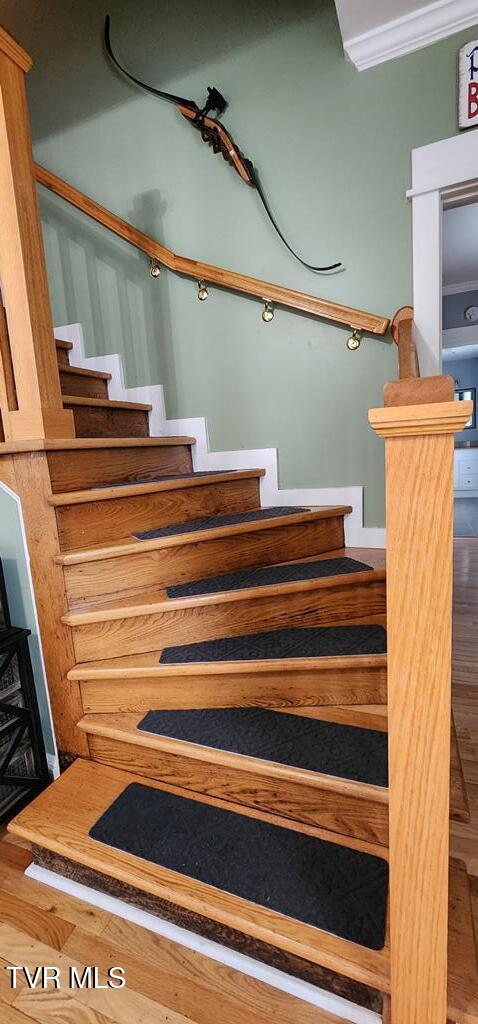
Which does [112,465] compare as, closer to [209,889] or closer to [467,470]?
[209,889]

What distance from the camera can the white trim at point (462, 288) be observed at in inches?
201

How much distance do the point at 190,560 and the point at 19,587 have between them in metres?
0.56

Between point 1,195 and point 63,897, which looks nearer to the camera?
point 63,897

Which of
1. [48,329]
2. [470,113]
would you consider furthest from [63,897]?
[470,113]

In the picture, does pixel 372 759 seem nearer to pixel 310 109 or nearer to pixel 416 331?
pixel 416 331

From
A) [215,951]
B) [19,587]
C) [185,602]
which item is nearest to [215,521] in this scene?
[185,602]

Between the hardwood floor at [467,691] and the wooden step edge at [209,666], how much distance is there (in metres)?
0.50

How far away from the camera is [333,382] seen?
1963 mm

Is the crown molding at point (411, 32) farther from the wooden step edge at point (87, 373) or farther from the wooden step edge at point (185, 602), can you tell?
the wooden step edge at point (185, 602)

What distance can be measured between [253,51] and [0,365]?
177 centimetres

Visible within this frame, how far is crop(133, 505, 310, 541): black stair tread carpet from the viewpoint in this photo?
5.22ft

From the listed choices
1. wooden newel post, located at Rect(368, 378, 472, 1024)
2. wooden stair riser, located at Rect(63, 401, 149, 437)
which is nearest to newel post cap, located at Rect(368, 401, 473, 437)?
wooden newel post, located at Rect(368, 378, 472, 1024)

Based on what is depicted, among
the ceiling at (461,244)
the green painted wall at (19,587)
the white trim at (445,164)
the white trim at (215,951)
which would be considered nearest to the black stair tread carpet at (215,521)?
the green painted wall at (19,587)

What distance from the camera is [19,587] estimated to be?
4.88 feet
